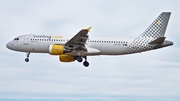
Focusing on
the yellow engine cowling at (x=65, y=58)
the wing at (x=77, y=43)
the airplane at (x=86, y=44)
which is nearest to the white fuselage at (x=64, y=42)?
the airplane at (x=86, y=44)

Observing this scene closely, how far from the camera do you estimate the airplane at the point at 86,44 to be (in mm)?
64000

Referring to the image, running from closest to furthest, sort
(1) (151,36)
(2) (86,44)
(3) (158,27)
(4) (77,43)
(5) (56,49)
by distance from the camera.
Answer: (5) (56,49)
(4) (77,43)
(2) (86,44)
(1) (151,36)
(3) (158,27)

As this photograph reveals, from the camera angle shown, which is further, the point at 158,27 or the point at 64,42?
the point at 158,27

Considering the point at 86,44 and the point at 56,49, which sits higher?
the point at 86,44

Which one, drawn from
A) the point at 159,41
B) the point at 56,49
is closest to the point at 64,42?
the point at 56,49

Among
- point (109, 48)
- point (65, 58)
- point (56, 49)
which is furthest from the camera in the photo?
point (65, 58)

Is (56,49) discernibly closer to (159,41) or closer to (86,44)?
(86,44)

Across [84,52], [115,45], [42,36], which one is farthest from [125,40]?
[42,36]

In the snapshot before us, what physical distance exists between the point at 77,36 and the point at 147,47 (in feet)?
35.0

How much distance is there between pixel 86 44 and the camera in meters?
65.9

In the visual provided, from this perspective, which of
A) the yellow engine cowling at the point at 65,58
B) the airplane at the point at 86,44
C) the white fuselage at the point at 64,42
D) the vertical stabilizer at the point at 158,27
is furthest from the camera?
the yellow engine cowling at the point at 65,58

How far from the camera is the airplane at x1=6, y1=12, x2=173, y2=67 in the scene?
210 ft

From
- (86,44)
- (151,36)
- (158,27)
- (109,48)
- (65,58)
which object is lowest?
(65,58)

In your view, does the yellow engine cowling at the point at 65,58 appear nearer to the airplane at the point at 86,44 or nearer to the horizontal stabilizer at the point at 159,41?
the airplane at the point at 86,44
